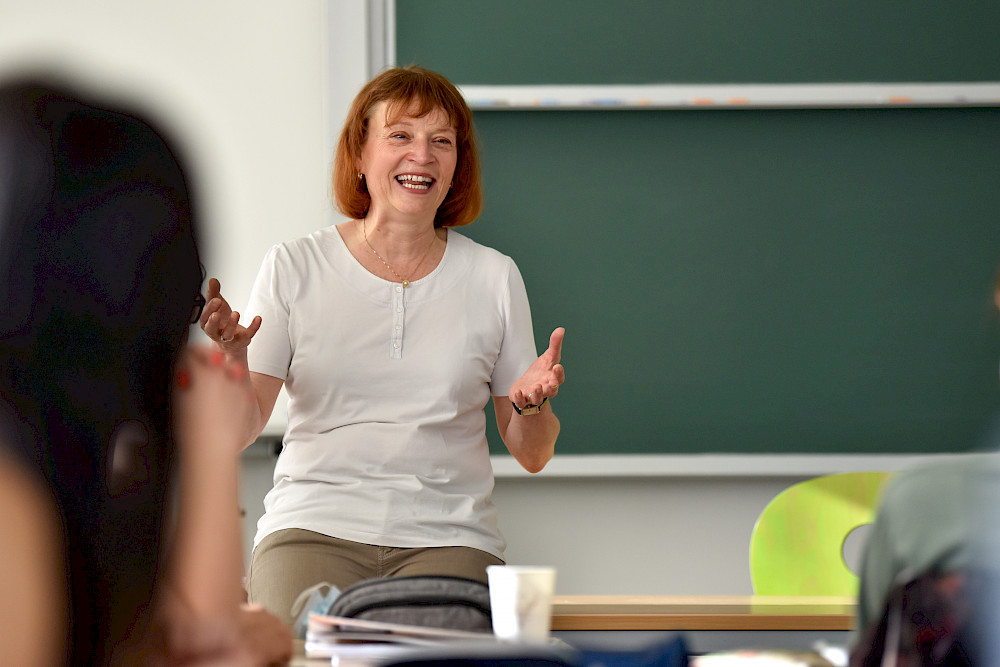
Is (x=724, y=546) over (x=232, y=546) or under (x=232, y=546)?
under

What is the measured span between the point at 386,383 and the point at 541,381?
1.09 ft

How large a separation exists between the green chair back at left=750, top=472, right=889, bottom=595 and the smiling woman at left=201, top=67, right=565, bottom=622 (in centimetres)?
49

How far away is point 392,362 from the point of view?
1849mm

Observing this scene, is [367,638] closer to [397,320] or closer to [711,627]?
[711,627]

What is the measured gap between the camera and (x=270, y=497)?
181 centimetres

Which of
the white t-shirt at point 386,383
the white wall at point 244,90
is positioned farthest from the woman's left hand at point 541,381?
the white wall at point 244,90

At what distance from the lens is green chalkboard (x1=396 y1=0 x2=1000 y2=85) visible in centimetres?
241

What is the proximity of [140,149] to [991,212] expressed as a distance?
7.84 ft

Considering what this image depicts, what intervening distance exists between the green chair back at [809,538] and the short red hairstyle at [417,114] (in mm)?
922

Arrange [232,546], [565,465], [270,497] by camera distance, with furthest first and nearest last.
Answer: [565,465] < [270,497] < [232,546]

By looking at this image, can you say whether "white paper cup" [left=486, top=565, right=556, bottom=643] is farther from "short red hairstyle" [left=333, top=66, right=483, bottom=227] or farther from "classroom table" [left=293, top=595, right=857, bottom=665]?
"short red hairstyle" [left=333, top=66, right=483, bottom=227]

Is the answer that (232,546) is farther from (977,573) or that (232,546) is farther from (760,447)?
(760,447)

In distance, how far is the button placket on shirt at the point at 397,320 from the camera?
1.86 m

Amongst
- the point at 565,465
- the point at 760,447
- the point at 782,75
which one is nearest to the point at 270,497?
the point at 565,465
